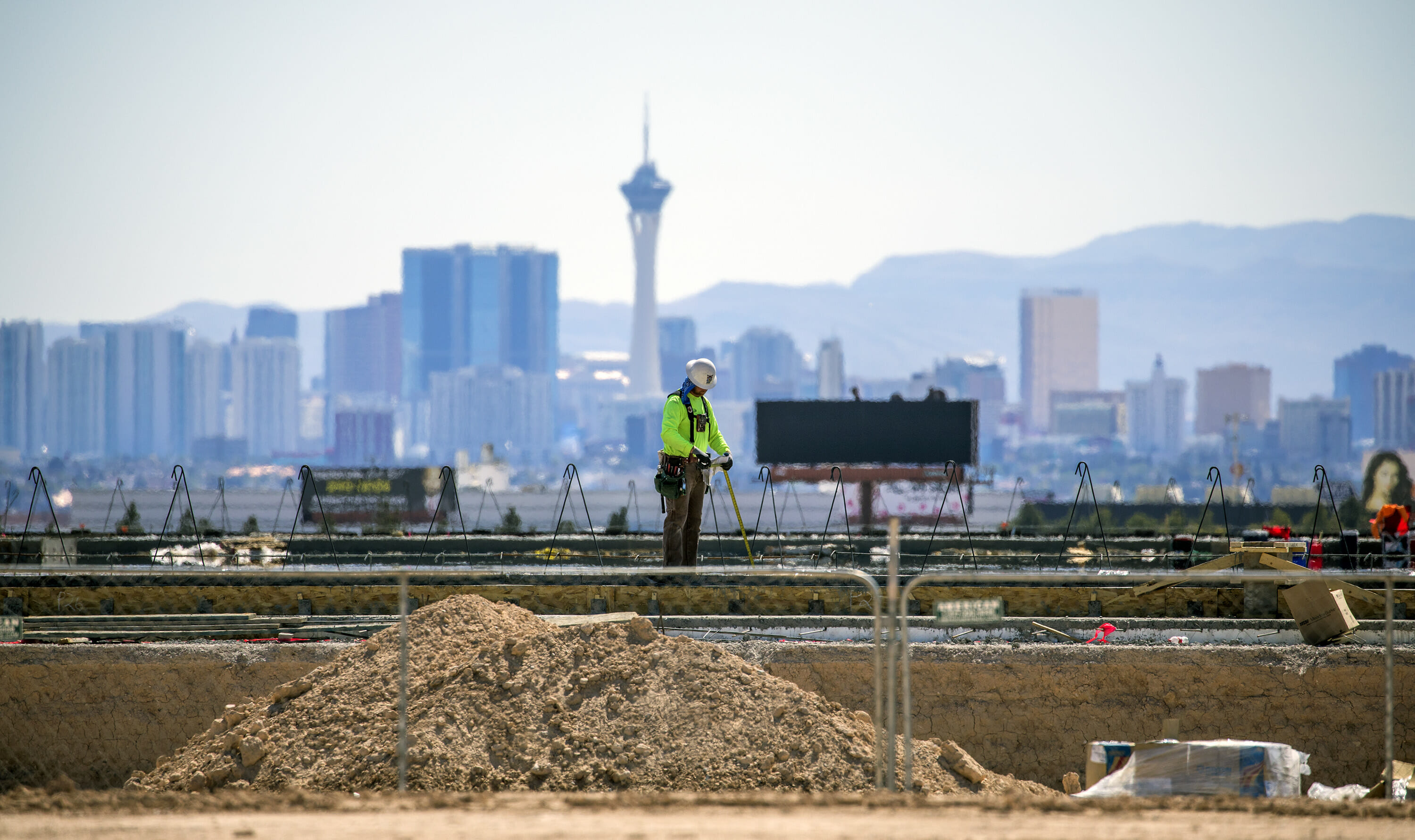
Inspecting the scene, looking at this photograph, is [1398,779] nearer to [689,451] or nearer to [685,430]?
[689,451]

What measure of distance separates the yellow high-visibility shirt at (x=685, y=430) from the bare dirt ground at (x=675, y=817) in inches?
214

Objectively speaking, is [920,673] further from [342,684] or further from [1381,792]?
[342,684]

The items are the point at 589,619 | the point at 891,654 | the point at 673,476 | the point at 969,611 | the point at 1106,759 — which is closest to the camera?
the point at 891,654

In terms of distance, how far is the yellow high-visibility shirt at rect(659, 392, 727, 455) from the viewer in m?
13.2

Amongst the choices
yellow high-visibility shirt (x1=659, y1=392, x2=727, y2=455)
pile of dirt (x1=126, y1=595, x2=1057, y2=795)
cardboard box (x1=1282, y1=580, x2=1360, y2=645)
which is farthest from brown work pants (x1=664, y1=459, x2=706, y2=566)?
cardboard box (x1=1282, y1=580, x2=1360, y2=645)

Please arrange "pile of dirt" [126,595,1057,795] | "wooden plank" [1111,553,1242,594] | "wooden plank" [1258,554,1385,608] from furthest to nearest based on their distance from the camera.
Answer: "wooden plank" [1111,553,1242,594] < "wooden plank" [1258,554,1385,608] < "pile of dirt" [126,595,1057,795]

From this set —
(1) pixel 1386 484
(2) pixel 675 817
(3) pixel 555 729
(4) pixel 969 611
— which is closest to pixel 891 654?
(4) pixel 969 611

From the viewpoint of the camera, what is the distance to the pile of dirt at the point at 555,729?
919 centimetres

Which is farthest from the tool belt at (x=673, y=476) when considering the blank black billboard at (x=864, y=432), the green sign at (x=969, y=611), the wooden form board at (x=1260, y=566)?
the blank black billboard at (x=864, y=432)

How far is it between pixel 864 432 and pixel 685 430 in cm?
4214

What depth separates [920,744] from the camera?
10047 millimetres

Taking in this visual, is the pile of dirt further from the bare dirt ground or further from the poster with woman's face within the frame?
the poster with woman's face

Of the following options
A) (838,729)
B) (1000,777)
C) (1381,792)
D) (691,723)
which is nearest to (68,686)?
(691,723)

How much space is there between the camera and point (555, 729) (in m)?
9.55
